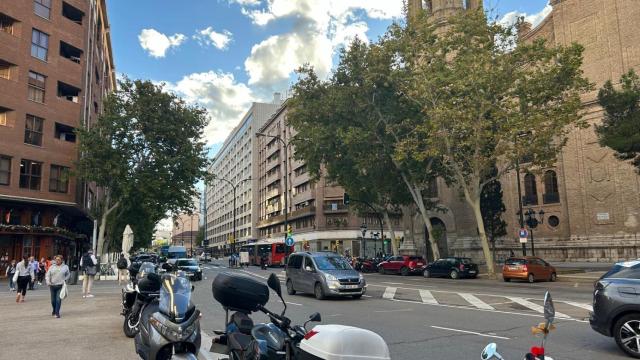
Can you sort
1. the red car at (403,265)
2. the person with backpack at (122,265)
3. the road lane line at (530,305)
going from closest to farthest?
the road lane line at (530,305), the person with backpack at (122,265), the red car at (403,265)

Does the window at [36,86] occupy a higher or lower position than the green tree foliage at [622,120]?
higher

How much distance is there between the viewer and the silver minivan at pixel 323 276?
16.1 m

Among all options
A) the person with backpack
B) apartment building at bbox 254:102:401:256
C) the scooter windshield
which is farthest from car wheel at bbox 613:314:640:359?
apartment building at bbox 254:102:401:256

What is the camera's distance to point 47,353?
7.96 metres

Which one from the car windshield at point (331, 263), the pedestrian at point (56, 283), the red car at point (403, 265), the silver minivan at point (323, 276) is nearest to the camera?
the pedestrian at point (56, 283)

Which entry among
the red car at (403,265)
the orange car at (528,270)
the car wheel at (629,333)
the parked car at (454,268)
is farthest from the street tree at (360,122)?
the car wheel at (629,333)

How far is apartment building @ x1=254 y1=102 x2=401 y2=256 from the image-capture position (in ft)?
215

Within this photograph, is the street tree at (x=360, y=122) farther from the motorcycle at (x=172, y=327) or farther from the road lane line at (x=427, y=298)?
the motorcycle at (x=172, y=327)

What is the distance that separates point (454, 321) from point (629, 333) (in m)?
4.14

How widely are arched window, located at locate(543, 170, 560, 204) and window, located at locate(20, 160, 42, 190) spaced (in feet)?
138

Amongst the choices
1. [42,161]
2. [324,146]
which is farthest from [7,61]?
[324,146]

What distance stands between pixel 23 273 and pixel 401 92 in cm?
2305

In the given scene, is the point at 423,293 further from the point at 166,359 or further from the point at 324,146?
the point at 324,146

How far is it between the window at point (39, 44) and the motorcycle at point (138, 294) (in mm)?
29063
